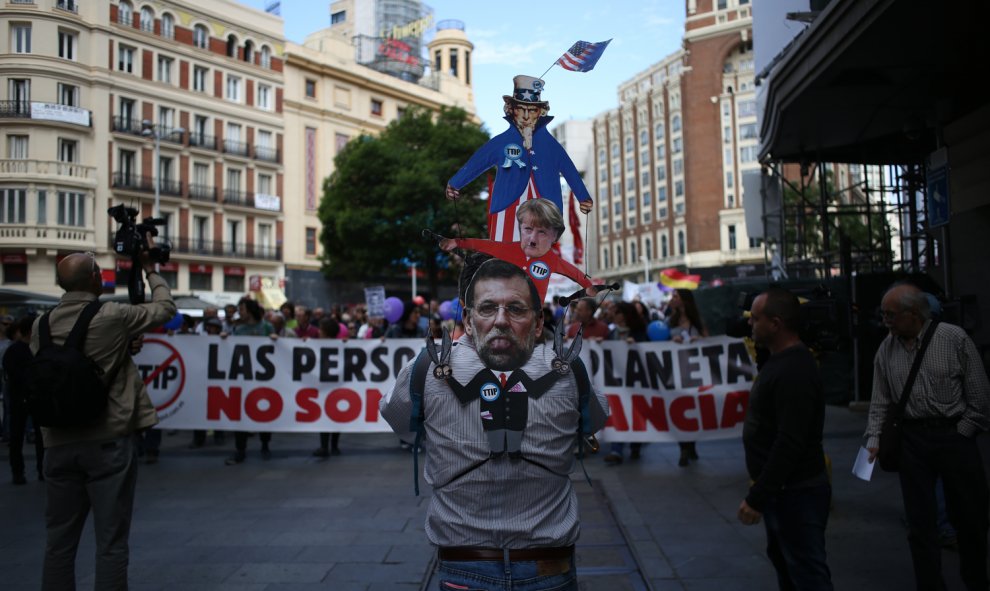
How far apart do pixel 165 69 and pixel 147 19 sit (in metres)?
7.85

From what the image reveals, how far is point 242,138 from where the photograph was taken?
42875 millimetres

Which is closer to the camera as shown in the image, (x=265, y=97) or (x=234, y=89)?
(x=234, y=89)

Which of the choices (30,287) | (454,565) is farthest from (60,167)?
(454,565)

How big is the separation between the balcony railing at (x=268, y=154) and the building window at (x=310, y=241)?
184 inches

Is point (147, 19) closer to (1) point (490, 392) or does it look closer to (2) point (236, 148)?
(2) point (236, 148)

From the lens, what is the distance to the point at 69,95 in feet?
85.3

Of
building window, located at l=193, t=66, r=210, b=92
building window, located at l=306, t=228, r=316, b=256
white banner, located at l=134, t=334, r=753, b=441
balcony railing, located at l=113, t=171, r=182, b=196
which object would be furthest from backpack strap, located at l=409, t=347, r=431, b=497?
building window, located at l=306, t=228, r=316, b=256

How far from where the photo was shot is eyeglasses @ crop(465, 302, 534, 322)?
8.14 feet

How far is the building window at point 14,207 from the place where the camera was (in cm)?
2648

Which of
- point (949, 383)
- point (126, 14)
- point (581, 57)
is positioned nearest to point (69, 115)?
point (126, 14)

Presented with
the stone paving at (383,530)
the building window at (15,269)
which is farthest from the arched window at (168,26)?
the stone paving at (383,530)

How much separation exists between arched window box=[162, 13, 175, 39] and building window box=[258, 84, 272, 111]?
12726 mm

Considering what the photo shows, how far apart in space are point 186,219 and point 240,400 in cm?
3460

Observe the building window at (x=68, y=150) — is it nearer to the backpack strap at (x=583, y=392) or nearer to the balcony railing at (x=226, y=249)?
the balcony railing at (x=226, y=249)
